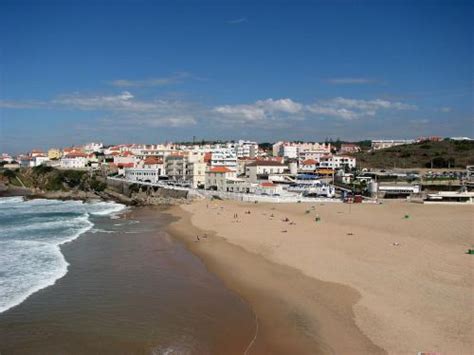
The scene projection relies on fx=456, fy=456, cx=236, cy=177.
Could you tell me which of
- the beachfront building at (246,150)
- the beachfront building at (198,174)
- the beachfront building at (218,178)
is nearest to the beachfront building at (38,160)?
the beachfront building at (246,150)

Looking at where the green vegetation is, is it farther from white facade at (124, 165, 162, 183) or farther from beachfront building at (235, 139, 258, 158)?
beachfront building at (235, 139, 258, 158)

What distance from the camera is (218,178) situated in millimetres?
48250

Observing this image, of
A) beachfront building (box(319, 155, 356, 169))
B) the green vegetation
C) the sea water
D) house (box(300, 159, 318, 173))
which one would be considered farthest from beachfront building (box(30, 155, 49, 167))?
beachfront building (box(319, 155, 356, 169))

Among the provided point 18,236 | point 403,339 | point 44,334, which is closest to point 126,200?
point 18,236

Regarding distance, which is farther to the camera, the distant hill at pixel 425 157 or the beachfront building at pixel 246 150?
the beachfront building at pixel 246 150

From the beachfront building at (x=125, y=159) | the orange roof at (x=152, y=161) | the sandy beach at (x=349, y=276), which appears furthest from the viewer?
the beachfront building at (x=125, y=159)

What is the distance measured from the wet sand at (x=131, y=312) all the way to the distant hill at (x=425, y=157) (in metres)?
63.3

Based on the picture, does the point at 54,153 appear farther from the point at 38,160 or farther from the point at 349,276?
Answer: the point at 349,276

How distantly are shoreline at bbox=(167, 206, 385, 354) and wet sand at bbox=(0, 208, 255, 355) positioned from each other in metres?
0.51

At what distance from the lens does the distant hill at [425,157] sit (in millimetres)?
73875

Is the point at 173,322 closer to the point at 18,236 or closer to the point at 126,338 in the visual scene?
the point at 126,338

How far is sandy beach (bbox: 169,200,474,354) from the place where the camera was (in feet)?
35.4

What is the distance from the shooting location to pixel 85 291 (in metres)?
15.1

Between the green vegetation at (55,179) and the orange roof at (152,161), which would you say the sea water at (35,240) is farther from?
the orange roof at (152,161)
